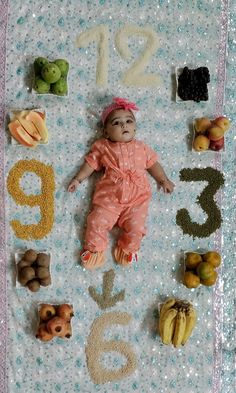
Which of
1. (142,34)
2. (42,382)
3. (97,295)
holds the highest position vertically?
(142,34)

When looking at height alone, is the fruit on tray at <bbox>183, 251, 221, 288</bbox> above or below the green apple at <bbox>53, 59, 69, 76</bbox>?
below

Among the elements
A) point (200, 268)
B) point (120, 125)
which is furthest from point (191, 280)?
point (120, 125)

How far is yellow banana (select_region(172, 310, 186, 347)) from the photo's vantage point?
1.50m

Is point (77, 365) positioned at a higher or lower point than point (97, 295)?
lower

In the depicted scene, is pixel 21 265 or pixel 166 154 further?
pixel 166 154

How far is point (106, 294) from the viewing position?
1.54 m

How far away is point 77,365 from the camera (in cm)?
152

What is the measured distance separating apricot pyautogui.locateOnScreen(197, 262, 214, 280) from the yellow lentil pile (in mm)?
391

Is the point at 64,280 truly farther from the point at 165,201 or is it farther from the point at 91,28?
the point at 91,28

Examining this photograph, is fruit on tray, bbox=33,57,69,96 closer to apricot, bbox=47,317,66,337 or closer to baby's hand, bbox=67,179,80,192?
baby's hand, bbox=67,179,80,192

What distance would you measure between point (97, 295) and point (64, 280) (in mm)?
93

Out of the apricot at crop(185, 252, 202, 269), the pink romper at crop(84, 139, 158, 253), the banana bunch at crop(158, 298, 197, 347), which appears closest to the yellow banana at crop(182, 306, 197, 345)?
the banana bunch at crop(158, 298, 197, 347)

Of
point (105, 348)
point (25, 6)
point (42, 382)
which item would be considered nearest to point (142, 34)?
point (25, 6)

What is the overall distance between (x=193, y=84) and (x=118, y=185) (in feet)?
1.09
